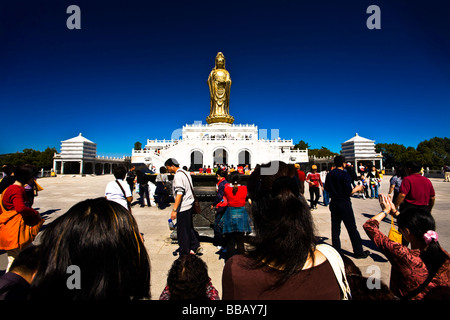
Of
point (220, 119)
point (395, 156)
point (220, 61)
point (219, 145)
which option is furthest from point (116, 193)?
point (395, 156)

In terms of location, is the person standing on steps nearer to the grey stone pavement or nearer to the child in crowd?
the grey stone pavement

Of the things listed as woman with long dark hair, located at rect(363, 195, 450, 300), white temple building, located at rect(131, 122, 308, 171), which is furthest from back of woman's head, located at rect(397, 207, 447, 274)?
white temple building, located at rect(131, 122, 308, 171)

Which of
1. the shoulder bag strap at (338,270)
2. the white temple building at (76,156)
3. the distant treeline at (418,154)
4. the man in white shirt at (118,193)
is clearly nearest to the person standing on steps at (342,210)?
the shoulder bag strap at (338,270)

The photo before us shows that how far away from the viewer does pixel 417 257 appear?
169 centimetres

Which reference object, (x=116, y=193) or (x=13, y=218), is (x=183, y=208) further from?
(x=13, y=218)

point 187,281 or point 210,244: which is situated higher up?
point 187,281

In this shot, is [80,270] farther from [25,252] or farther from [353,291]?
[353,291]

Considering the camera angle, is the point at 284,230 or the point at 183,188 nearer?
the point at 284,230

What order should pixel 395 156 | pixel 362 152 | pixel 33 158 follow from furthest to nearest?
pixel 395 156 < pixel 362 152 < pixel 33 158

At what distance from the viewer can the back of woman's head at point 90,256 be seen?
887mm

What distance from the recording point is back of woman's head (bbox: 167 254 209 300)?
59.6 inches

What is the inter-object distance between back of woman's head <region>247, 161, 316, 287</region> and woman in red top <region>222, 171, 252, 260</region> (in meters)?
2.08

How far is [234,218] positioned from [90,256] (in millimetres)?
2746
